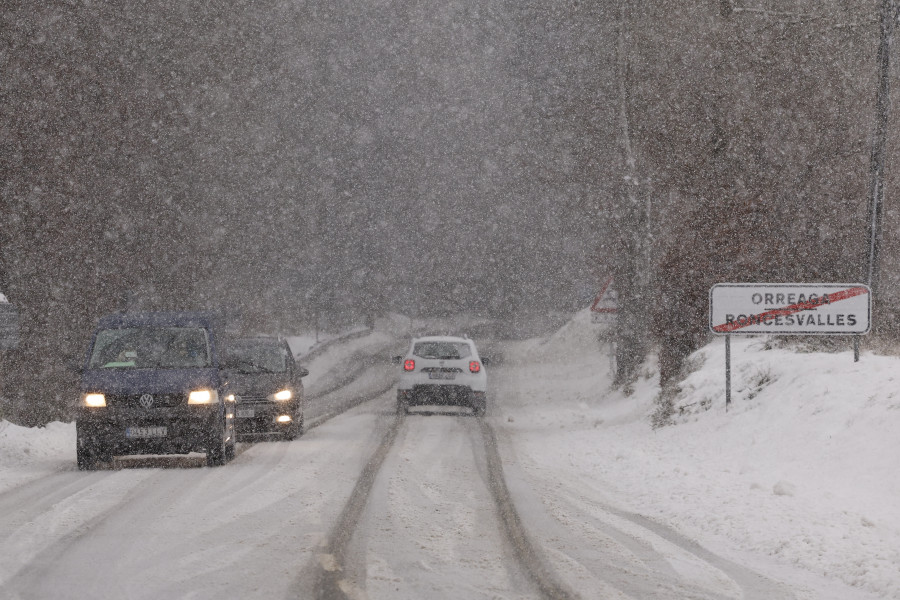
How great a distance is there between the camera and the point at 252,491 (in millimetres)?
11523

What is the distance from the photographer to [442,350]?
2375 centimetres

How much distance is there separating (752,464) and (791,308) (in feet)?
11.9

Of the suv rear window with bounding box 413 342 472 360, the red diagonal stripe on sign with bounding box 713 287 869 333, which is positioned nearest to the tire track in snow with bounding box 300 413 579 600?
the red diagonal stripe on sign with bounding box 713 287 869 333

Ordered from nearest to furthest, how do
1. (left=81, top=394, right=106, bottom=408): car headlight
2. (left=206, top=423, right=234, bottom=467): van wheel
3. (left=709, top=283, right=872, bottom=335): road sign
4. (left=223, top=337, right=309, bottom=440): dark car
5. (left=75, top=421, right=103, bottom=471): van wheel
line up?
(left=75, top=421, right=103, bottom=471): van wheel, (left=81, top=394, right=106, bottom=408): car headlight, (left=206, top=423, right=234, bottom=467): van wheel, (left=709, top=283, right=872, bottom=335): road sign, (left=223, top=337, right=309, bottom=440): dark car

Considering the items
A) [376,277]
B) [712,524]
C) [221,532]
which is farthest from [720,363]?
[376,277]

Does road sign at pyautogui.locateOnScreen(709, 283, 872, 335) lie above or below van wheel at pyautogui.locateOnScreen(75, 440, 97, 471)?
above

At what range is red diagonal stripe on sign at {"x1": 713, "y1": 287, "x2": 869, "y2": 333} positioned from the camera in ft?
49.8

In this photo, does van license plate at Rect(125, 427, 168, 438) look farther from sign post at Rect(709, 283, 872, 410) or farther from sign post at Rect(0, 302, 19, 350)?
sign post at Rect(709, 283, 872, 410)

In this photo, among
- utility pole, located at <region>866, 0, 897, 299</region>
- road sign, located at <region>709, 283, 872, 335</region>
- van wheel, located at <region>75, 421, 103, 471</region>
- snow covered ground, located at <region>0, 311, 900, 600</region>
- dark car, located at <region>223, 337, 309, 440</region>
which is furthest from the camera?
dark car, located at <region>223, 337, 309, 440</region>

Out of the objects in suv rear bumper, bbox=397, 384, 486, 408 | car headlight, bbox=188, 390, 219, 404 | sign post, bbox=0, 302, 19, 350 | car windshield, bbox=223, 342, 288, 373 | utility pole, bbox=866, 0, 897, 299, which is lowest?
suv rear bumper, bbox=397, 384, 486, 408

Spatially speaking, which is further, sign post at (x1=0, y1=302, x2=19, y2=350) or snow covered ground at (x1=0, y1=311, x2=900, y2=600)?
sign post at (x1=0, y1=302, x2=19, y2=350)

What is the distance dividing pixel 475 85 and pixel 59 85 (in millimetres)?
69986

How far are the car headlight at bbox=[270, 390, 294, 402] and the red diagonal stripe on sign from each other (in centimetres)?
680

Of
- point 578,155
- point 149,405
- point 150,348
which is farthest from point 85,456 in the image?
point 578,155
